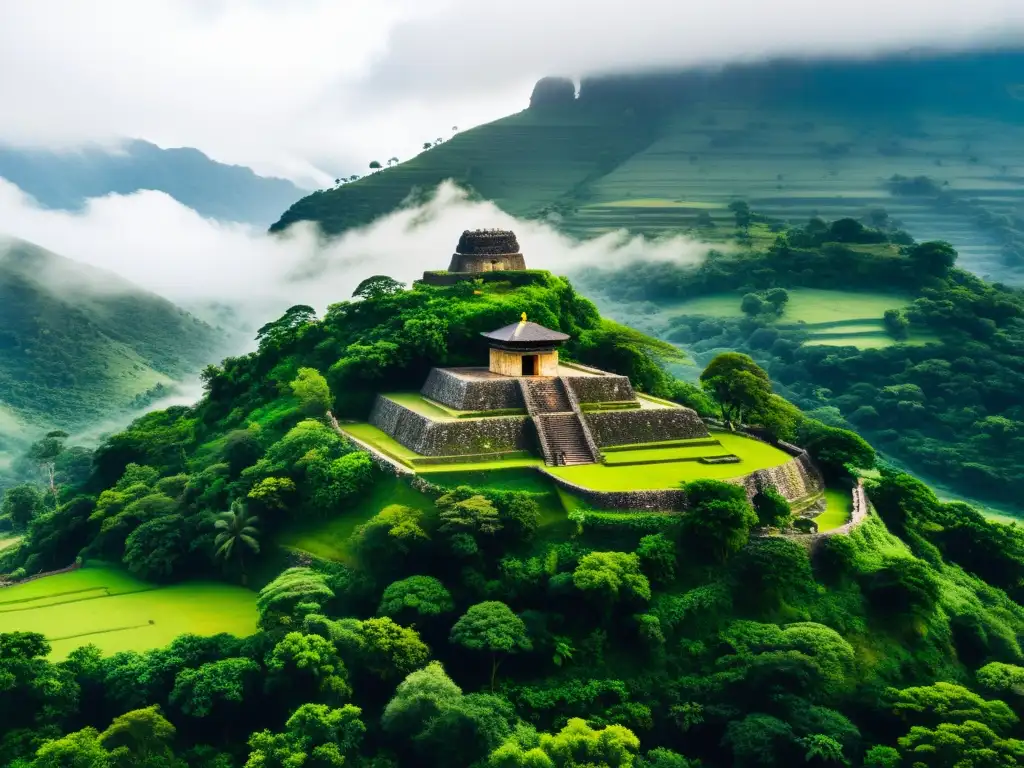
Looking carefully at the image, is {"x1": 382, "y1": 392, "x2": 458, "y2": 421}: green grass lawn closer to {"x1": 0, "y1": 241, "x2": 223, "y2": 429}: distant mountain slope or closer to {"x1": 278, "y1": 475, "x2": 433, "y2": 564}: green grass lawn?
{"x1": 278, "y1": 475, "x2": 433, "y2": 564}: green grass lawn

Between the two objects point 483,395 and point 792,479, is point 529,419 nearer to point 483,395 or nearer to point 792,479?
point 483,395

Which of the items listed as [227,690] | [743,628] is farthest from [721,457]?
[227,690]

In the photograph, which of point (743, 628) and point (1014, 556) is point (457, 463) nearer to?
point (743, 628)

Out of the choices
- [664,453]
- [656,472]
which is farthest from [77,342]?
[656,472]

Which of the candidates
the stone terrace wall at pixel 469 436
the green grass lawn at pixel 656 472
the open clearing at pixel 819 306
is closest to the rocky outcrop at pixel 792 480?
the green grass lawn at pixel 656 472

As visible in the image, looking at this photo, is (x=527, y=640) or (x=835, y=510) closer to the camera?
(x=527, y=640)

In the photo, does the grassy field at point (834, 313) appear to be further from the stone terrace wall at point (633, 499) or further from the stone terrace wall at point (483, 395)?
the stone terrace wall at point (633, 499)
